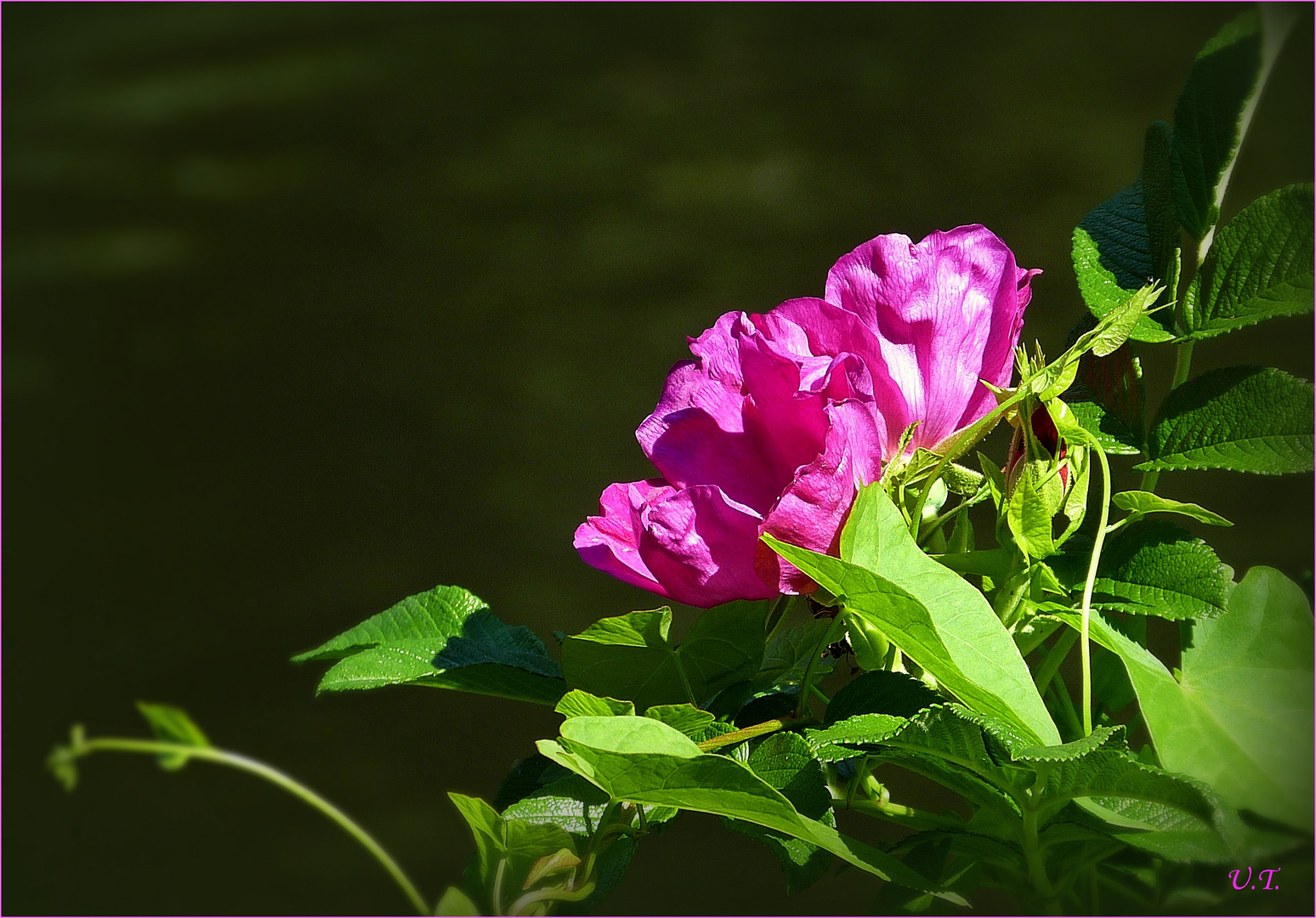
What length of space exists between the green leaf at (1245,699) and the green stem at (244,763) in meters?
0.10

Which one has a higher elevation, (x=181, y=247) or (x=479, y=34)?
(x=479, y=34)

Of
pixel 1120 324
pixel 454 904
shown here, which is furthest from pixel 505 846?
pixel 1120 324

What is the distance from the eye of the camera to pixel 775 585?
163 millimetres

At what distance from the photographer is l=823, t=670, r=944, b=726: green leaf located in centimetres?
16

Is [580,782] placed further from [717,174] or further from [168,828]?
[168,828]

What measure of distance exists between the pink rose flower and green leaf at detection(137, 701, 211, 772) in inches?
2.6

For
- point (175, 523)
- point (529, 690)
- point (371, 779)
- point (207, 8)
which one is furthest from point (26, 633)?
point (529, 690)

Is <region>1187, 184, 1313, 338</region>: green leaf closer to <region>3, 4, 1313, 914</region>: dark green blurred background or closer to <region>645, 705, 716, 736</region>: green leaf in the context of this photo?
<region>645, 705, 716, 736</region>: green leaf

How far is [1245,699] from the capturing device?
0.16 m

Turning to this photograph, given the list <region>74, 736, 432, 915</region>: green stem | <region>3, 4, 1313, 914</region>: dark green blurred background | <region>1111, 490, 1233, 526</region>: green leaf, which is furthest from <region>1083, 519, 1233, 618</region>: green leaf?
<region>3, 4, 1313, 914</region>: dark green blurred background

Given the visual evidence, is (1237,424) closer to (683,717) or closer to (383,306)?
(683,717)

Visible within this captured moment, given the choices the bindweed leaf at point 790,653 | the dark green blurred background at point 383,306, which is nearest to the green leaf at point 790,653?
the bindweed leaf at point 790,653

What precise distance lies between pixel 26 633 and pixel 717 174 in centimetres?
86

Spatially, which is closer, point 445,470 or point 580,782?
point 580,782
